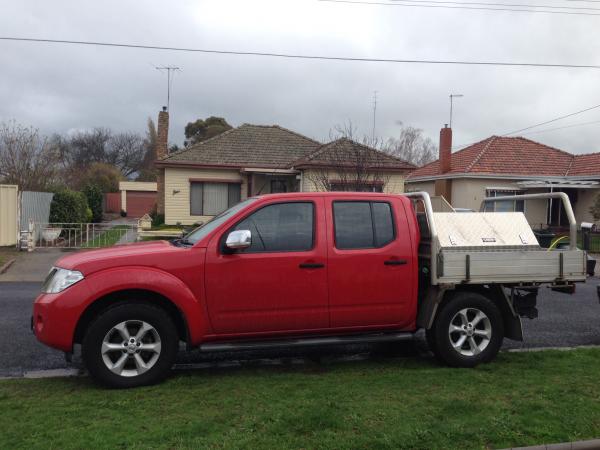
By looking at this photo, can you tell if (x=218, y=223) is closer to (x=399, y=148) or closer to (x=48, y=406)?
(x=48, y=406)

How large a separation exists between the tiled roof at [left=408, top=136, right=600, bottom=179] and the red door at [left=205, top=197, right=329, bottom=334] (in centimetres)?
2189

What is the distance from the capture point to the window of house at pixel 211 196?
944 inches

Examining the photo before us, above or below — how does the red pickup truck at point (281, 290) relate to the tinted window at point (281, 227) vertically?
below

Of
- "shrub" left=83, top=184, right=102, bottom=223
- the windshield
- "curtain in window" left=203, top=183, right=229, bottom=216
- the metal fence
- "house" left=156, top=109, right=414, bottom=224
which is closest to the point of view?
the windshield

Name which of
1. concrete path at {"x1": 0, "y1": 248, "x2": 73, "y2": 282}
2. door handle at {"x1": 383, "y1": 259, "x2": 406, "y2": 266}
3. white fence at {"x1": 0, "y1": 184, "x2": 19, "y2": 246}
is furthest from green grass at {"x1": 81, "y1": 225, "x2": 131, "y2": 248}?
door handle at {"x1": 383, "y1": 259, "x2": 406, "y2": 266}

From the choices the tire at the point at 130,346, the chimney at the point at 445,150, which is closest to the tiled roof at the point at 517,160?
the chimney at the point at 445,150

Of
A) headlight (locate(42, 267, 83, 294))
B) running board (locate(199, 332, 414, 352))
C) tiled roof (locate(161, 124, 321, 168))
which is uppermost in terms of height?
tiled roof (locate(161, 124, 321, 168))

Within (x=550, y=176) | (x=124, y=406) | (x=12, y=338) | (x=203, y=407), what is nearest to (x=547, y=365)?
(x=203, y=407)

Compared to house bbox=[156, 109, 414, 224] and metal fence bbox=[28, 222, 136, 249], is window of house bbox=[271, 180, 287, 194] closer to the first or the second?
house bbox=[156, 109, 414, 224]

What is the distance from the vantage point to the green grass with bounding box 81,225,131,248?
18295mm

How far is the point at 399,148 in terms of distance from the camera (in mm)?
54531

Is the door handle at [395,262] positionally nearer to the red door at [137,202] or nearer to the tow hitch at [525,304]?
the tow hitch at [525,304]

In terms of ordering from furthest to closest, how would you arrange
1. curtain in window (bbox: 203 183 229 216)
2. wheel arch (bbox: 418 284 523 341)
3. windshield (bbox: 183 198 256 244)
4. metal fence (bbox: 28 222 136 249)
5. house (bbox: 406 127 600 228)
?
house (bbox: 406 127 600 228) < curtain in window (bbox: 203 183 229 216) < metal fence (bbox: 28 222 136 249) < wheel arch (bbox: 418 284 523 341) < windshield (bbox: 183 198 256 244)

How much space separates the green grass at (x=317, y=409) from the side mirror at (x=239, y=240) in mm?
1258
